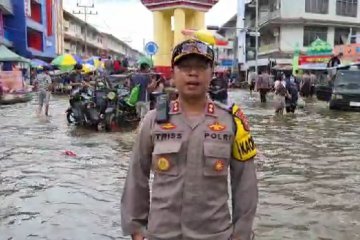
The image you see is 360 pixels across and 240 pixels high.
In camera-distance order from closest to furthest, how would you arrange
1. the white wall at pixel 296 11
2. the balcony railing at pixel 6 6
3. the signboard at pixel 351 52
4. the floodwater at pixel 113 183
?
the floodwater at pixel 113 183
the signboard at pixel 351 52
the balcony railing at pixel 6 6
the white wall at pixel 296 11

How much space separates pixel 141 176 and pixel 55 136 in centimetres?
969

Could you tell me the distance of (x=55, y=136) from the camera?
11.8 metres

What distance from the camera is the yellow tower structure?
110 ft

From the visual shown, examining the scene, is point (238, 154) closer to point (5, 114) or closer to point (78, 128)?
point (78, 128)

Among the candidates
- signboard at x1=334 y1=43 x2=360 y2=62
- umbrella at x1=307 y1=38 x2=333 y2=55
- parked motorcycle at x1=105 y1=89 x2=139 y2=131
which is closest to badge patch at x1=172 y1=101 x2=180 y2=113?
parked motorcycle at x1=105 y1=89 x2=139 y2=131

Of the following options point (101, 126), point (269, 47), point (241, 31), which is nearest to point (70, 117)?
point (101, 126)

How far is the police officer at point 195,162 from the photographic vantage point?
7.41 ft

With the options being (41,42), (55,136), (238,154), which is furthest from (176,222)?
(41,42)

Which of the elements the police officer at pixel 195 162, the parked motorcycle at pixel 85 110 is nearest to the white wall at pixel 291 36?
the parked motorcycle at pixel 85 110

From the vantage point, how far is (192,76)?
2322mm

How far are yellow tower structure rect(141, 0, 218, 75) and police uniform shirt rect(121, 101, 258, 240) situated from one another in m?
30.4

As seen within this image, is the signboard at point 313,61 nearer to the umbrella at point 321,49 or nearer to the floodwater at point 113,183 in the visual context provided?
the umbrella at point 321,49

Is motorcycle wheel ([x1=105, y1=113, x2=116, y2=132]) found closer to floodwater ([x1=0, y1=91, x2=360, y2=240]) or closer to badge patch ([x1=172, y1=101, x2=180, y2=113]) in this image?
floodwater ([x1=0, y1=91, x2=360, y2=240])

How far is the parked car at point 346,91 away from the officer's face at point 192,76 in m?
17.4
